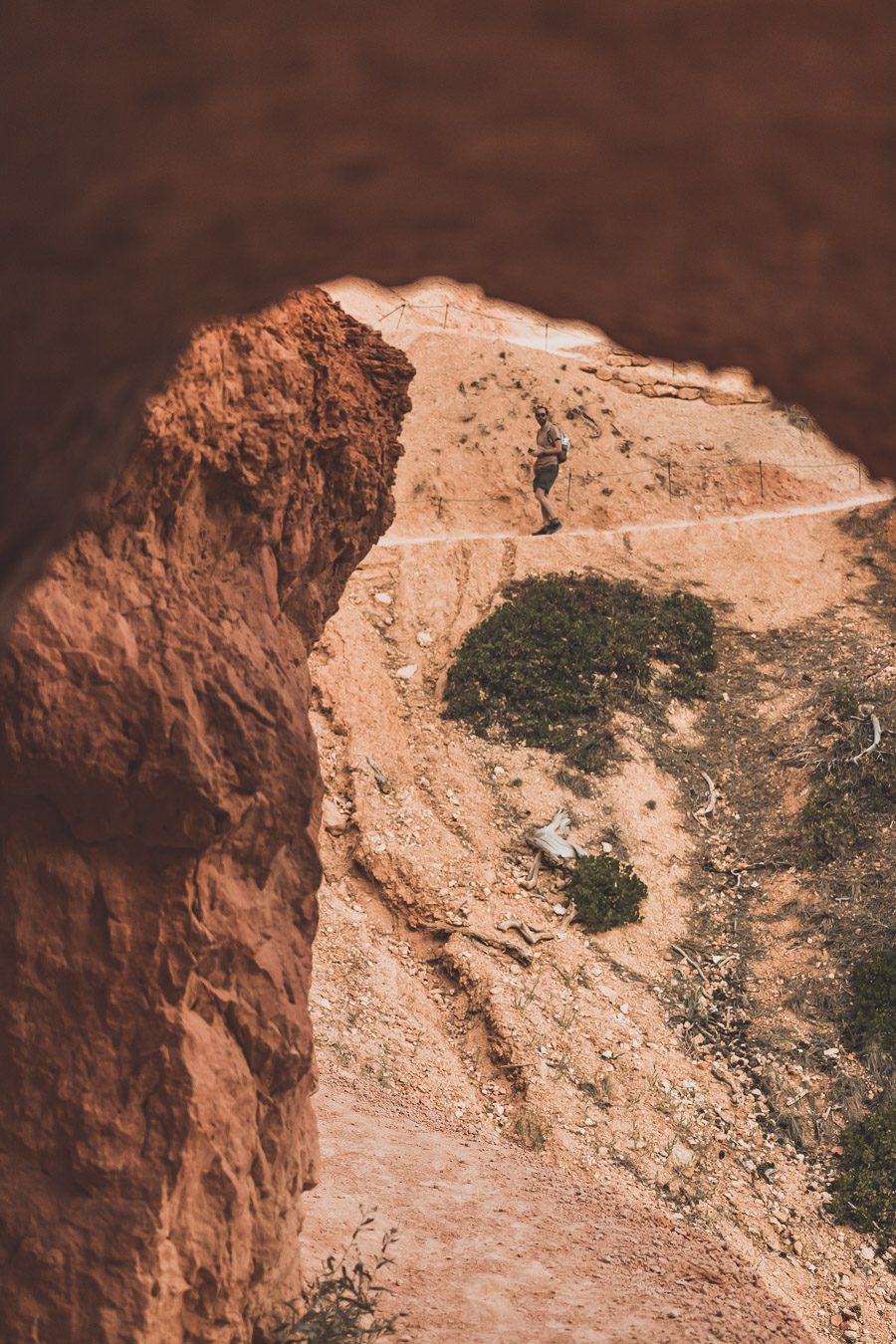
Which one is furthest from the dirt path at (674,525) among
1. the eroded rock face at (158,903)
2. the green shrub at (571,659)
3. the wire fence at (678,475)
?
the eroded rock face at (158,903)

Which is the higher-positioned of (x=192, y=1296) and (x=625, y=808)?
(x=625, y=808)

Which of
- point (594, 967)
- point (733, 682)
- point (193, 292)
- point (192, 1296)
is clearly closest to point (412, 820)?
point (594, 967)

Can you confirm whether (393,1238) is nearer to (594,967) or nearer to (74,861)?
(74,861)

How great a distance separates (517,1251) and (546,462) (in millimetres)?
14164

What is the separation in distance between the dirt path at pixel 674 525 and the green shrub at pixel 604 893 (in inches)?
281

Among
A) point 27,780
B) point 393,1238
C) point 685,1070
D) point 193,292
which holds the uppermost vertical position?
point 193,292

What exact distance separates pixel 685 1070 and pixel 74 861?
8.67 m

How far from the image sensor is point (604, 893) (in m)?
13.2

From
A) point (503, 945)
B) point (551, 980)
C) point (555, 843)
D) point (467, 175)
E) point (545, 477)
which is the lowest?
point (551, 980)

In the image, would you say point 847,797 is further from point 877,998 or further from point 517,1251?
point 517,1251

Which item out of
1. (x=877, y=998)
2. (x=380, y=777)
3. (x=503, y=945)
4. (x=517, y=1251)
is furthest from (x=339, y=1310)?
(x=380, y=777)

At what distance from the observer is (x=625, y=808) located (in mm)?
14602

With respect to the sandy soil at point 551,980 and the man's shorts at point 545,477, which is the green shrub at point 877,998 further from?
the man's shorts at point 545,477

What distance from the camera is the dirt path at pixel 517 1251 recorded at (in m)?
5.70
